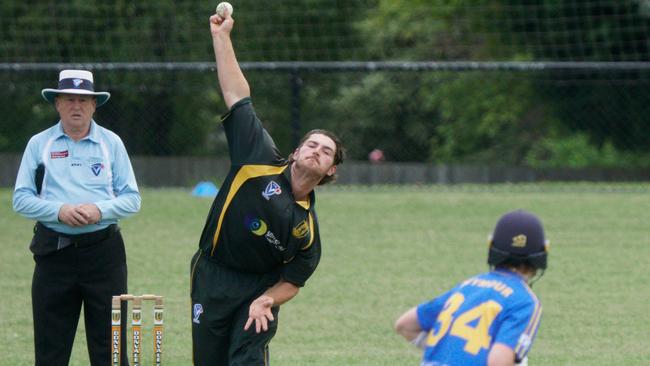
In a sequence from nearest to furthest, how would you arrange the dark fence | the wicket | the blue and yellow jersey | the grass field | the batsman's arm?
the blue and yellow jersey
the batsman's arm
the wicket
the grass field
the dark fence

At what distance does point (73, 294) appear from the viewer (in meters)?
5.76

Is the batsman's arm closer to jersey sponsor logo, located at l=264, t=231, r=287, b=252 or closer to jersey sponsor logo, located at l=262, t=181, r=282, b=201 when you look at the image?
jersey sponsor logo, located at l=262, t=181, r=282, b=201

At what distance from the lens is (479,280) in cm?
376

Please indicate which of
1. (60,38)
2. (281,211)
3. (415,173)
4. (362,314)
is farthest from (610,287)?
(60,38)

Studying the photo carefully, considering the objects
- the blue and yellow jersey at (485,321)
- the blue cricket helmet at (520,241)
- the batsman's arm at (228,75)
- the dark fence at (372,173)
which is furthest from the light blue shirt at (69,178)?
the dark fence at (372,173)

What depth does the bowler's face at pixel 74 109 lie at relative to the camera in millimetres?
5672

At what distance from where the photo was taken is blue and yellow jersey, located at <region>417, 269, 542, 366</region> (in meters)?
3.61

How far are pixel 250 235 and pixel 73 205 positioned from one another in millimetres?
1179

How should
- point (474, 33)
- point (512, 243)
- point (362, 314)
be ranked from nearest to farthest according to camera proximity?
point (512, 243) → point (362, 314) → point (474, 33)

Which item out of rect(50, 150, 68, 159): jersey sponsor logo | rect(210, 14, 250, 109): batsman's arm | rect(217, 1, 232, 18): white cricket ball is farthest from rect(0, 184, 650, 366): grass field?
rect(217, 1, 232, 18): white cricket ball

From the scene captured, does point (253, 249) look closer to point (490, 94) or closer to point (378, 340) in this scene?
point (378, 340)

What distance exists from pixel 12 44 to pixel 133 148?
459 cm

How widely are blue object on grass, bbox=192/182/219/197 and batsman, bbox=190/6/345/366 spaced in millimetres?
10015

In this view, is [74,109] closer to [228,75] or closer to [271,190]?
[228,75]
